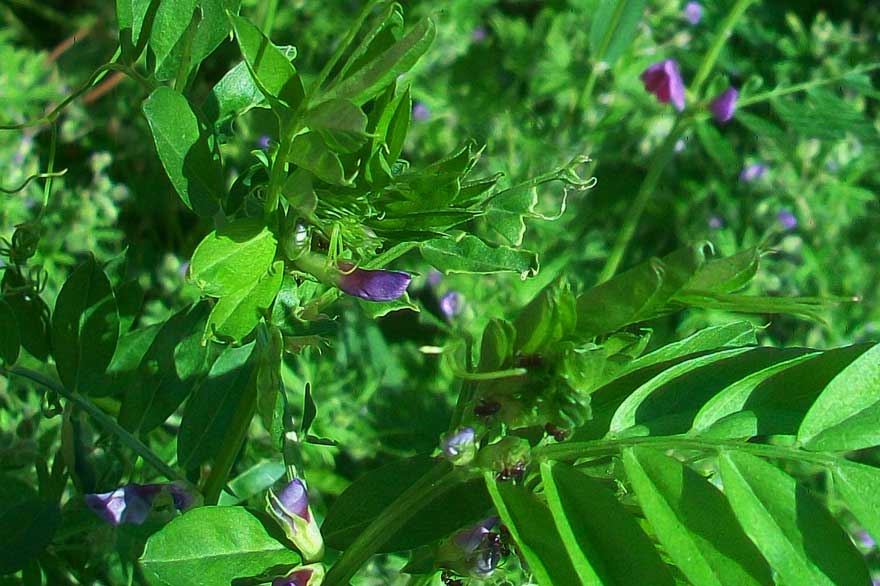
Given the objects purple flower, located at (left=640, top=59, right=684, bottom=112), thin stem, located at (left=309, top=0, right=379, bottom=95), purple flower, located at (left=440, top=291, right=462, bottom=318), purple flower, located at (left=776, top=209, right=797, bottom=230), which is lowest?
purple flower, located at (left=776, top=209, right=797, bottom=230)

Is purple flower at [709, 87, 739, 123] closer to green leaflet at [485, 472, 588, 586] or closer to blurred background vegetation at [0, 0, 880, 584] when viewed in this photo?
blurred background vegetation at [0, 0, 880, 584]

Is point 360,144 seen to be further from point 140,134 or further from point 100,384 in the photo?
point 140,134

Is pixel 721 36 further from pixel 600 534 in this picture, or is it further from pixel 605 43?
pixel 600 534

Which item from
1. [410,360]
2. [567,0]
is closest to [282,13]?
[567,0]

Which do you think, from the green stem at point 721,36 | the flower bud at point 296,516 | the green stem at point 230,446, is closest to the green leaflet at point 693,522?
the flower bud at point 296,516

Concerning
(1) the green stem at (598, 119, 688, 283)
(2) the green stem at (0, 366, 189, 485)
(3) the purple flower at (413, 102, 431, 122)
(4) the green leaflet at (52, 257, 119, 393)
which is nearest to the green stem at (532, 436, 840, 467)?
(2) the green stem at (0, 366, 189, 485)

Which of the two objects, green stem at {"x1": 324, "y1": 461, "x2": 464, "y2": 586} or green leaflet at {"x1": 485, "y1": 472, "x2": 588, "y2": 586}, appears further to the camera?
green stem at {"x1": 324, "y1": 461, "x2": 464, "y2": 586}

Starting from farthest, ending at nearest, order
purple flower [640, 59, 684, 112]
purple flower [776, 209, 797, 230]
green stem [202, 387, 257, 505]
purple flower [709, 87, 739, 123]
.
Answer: purple flower [776, 209, 797, 230], purple flower [640, 59, 684, 112], purple flower [709, 87, 739, 123], green stem [202, 387, 257, 505]
